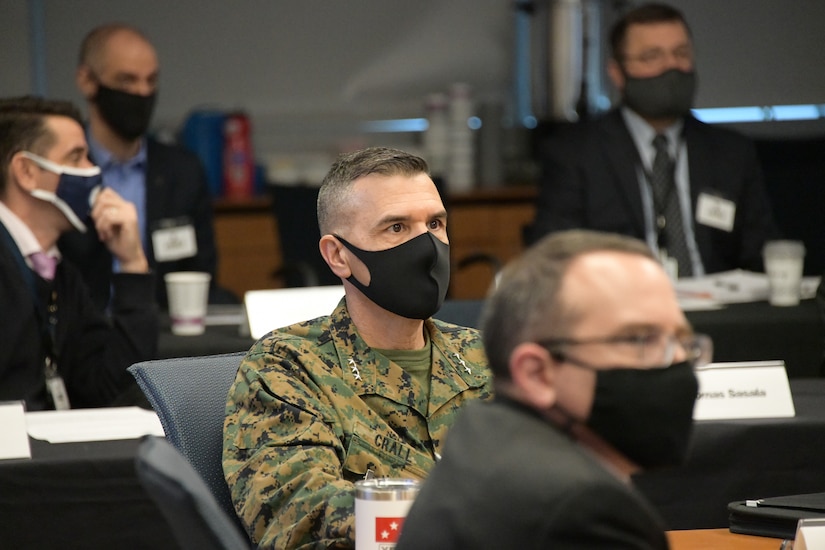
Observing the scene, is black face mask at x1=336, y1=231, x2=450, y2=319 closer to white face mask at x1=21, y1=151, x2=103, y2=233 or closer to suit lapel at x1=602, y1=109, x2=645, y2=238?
white face mask at x1=21, y1=151, x2=103, y2=233

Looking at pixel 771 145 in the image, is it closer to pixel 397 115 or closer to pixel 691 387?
pixel 397 115

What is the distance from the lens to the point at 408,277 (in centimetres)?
221

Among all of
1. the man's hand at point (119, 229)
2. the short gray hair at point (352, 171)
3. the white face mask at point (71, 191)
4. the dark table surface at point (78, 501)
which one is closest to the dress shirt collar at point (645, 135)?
the man's hand at point (119, 229)

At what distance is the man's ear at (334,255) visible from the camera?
2270mm

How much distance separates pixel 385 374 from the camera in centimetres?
213

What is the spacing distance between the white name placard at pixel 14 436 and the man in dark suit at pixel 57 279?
2.60ft

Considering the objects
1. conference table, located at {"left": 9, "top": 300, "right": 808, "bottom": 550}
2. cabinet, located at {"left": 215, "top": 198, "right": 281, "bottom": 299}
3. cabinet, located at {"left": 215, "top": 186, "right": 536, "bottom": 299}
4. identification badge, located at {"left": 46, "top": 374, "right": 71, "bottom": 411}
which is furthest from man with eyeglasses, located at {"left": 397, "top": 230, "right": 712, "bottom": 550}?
cabinet, located at {"left": 215, "top": 198, "right": 281, "bottom": 299}

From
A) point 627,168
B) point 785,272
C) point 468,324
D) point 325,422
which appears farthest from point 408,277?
Answer: point 627,168

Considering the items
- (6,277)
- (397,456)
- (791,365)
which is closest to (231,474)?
(397,456)

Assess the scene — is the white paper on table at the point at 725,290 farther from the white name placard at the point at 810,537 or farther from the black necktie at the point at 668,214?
the white name placard at the point at 810,537

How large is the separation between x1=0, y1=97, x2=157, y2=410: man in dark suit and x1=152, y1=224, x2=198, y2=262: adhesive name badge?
0.69 meters

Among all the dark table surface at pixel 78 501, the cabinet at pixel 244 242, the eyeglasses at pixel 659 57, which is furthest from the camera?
the cabinet at pixel 244 242

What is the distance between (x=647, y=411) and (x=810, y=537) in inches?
20.4

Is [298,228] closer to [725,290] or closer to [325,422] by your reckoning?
[725,290]
